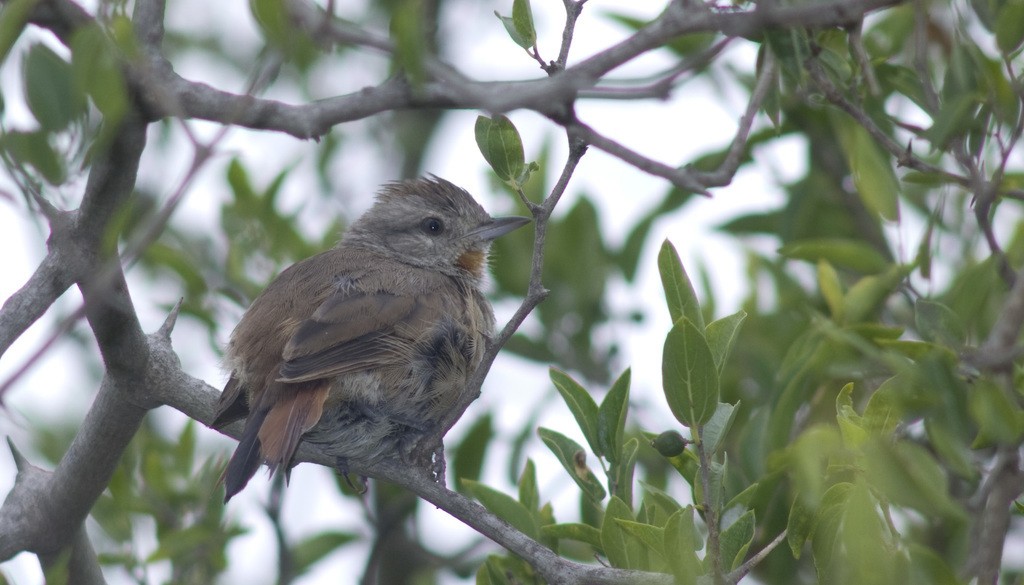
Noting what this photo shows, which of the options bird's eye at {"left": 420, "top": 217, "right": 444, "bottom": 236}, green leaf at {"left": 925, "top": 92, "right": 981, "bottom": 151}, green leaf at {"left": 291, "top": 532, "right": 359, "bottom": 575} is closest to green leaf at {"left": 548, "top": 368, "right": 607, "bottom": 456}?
green leaf at {"left": 925, "top": 92, "right": 981, "bottom": 151}

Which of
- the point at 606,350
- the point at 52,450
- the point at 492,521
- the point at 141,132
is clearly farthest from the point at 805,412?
the point at 52,450

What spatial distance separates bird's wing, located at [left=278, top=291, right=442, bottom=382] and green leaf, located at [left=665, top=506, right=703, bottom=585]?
5.43 feet

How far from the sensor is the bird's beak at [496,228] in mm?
5883

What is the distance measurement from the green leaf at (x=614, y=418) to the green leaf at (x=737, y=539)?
59cm

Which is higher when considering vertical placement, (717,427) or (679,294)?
(679,294)

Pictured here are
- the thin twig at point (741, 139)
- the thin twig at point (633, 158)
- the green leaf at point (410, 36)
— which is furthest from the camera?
the thin twig at point (741, 139)

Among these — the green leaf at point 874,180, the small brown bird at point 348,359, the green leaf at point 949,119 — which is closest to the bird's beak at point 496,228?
the small brown bird at point 348,359

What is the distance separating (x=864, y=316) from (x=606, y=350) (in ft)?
5.39

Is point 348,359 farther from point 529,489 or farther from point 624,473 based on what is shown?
point 624,473

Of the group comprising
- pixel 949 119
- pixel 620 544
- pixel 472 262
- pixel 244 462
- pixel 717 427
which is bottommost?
pixel 244 462

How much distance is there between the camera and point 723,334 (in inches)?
136

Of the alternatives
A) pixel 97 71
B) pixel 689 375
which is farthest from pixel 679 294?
pixel 97 71

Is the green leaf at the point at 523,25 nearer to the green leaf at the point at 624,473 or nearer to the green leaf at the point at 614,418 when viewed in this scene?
the green leaf at the point at 614,418

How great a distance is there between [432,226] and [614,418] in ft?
9.44
